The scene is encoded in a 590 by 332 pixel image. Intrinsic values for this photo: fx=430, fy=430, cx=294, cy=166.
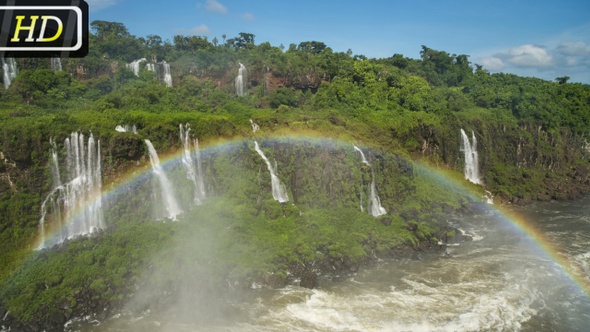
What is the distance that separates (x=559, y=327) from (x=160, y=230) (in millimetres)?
19559

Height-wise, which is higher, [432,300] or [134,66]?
[134,66]

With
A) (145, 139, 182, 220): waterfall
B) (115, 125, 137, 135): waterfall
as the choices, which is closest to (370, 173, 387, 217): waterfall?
(145, 139, 182, 220): waterfall

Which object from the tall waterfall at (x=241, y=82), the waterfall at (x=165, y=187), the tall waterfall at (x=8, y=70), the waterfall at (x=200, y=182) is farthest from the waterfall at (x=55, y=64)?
the waterfall at (x=200, y=182)

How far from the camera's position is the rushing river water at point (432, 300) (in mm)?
18156

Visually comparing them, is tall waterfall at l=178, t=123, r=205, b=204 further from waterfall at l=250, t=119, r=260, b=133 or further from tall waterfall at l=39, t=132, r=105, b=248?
waterfall at l=250, t=119, r=260, b=133

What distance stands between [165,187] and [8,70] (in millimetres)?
23604

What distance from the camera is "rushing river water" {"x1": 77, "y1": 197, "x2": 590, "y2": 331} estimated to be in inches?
715

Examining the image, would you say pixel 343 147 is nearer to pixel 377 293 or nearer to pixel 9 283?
pixel 377 293

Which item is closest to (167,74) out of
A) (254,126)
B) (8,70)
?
(8,70)

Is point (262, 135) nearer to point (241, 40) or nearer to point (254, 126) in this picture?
point (254, 126)

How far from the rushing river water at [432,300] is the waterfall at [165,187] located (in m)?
8.90

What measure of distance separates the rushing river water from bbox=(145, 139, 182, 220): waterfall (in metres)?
8.90

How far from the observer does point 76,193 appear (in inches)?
969

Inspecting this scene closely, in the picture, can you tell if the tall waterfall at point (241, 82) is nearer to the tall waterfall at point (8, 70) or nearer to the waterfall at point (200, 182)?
the waterfall at point (200, 182)
